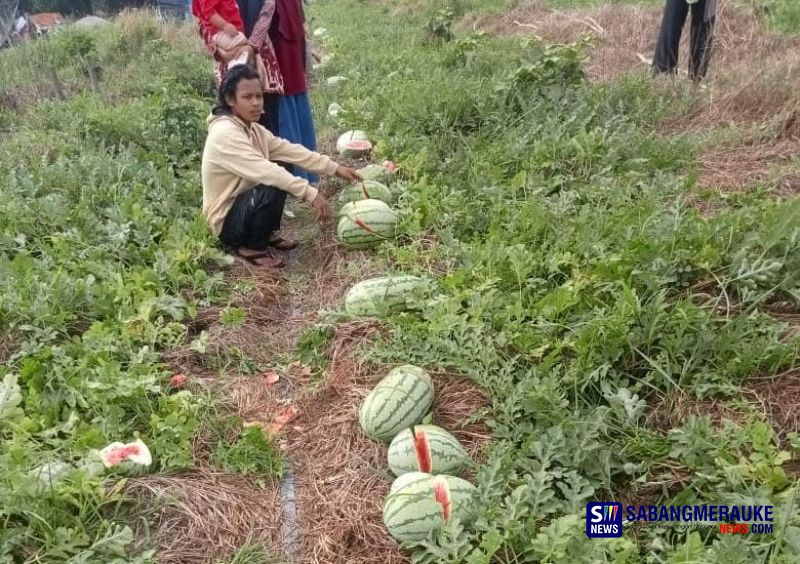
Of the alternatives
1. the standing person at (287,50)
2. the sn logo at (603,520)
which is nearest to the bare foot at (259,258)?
the standing person at (287,50)

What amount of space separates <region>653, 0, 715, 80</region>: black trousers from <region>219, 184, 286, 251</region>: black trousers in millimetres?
4369

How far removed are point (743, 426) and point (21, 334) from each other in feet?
11.8

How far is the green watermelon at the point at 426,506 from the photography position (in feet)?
7.36

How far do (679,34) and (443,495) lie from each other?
18.8 feet

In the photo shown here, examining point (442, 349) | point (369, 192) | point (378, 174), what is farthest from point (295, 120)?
point (442, 349)

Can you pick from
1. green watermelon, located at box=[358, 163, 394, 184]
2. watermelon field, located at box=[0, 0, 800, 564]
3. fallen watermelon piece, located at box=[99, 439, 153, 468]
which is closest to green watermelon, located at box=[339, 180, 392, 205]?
watermelon field, located at box=[0, 0, 800, 564]

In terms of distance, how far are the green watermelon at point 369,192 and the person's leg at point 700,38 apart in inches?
142

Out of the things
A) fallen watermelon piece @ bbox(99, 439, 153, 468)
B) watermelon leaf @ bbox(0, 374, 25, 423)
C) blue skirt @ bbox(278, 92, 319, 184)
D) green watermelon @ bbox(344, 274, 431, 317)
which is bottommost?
fallen watermelon piece @ bbox(99, 439, 153, 468)

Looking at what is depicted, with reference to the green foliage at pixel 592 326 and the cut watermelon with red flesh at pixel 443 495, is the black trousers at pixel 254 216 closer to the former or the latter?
the green foliage at pixel 592 326

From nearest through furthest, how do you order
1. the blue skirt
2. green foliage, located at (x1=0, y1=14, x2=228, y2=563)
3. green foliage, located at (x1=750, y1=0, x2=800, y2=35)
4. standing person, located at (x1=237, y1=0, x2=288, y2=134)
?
green foliage, located at (x1=0, y1=14, x2=228, y2=563) → standing person, located at (x1=237, y1=0, x2=288, y2=134) → the blue skirt → green foliage, located at (x1=750, y1=0, x2=800, y2=35)

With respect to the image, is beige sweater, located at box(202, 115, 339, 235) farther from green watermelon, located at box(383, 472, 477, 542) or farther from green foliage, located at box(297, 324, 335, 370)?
green watermelon, located at box(383, 472, 477, 542)

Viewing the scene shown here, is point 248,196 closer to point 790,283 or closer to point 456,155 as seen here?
point 456,155

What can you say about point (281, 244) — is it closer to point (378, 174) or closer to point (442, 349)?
point (378, 174)

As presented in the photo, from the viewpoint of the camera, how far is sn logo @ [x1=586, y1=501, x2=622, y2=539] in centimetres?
206
